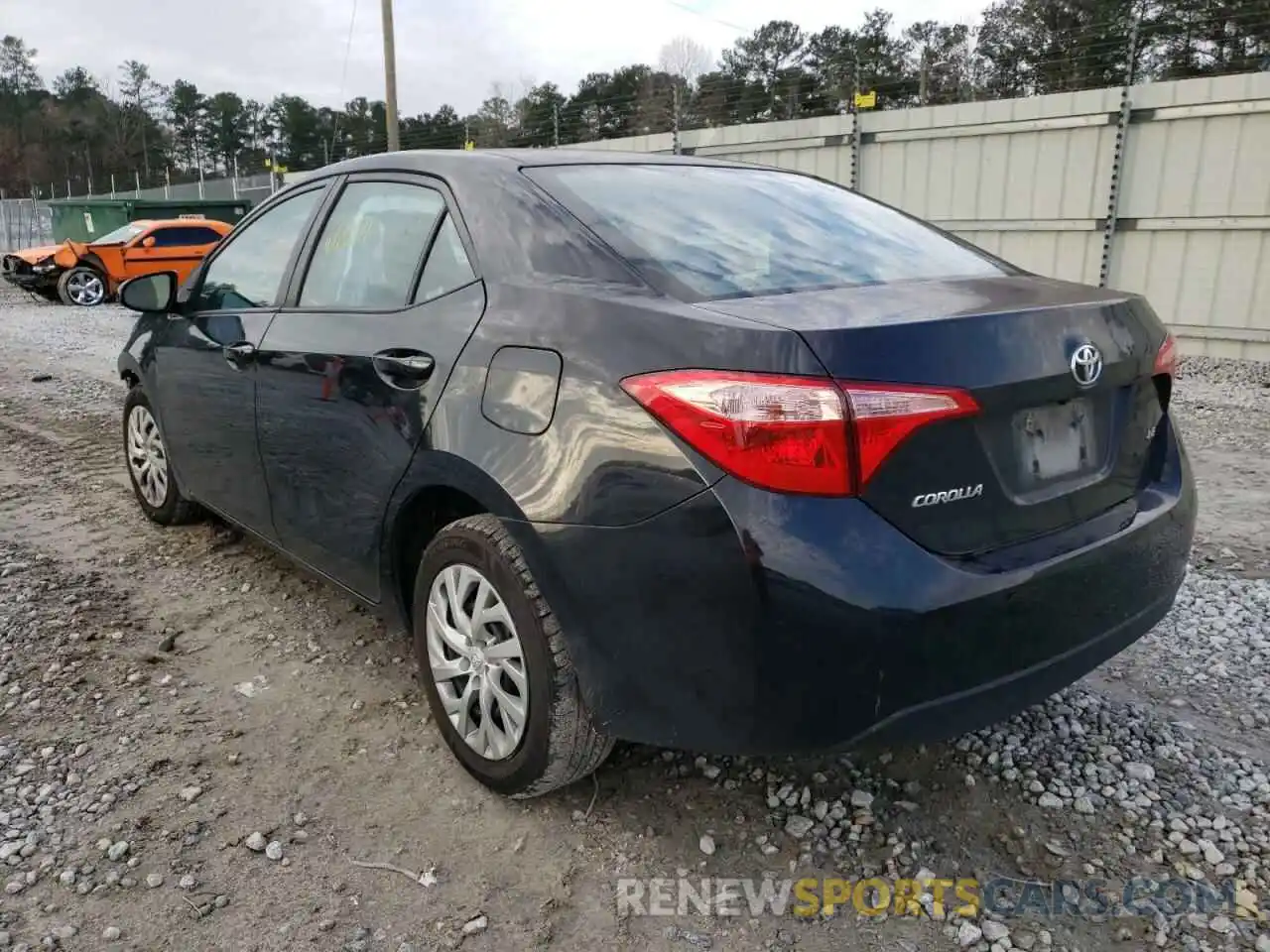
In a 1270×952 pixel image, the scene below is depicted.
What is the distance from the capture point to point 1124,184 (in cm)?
947

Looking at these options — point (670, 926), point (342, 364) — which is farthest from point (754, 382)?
point (342, 364)

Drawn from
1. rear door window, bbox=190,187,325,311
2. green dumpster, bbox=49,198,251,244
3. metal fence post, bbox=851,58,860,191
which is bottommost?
rear door window, bbox=190,187,325,311

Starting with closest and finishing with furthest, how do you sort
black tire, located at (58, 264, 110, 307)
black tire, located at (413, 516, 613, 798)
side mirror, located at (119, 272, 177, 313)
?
black tire, located at (413, 516, 613, 798) → side mirror, located at (119, 272, 177, 313) → black tire, located at (58, 264, 110, 307)

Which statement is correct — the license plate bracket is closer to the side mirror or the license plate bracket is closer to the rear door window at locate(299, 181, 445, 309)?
the rear door window at locate(299, 181, 445, 309)

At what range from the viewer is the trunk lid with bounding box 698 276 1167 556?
1897mm

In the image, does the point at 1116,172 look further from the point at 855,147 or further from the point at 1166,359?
the point at 1166,359

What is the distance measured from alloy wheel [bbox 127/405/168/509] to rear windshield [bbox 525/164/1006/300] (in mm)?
2691

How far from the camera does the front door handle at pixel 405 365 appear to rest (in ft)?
8.18

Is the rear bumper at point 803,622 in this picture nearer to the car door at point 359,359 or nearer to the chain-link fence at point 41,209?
the car door at point 359,359

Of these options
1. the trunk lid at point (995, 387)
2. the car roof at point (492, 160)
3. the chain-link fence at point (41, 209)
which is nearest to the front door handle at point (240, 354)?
the car roof at point (492, 160)

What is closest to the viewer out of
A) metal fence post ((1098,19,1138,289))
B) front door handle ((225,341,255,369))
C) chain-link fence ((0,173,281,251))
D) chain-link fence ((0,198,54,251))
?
front door handle ((225,341,255,369))

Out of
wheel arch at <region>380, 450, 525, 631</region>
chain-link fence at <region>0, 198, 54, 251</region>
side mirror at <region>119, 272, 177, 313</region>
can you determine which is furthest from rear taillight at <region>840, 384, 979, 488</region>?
chain-link fence at <region>0, 198, 54, 251</region>

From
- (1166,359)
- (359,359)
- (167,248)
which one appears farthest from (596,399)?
(167,248)

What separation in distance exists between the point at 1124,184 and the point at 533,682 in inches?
368
